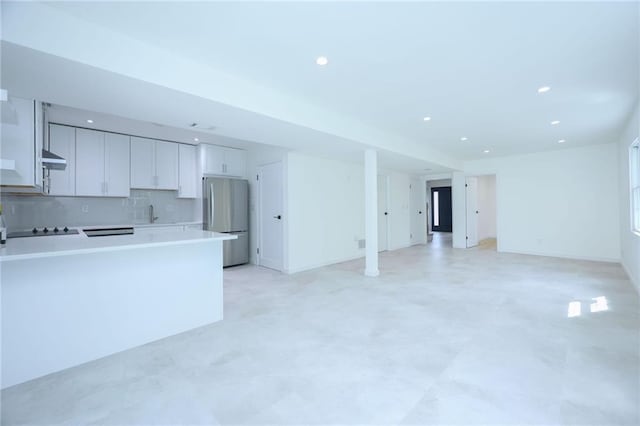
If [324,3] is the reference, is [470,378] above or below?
below

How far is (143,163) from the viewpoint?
5.21 metres

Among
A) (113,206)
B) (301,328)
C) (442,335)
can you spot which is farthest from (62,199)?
(442,335)

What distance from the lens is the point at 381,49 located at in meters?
2.26

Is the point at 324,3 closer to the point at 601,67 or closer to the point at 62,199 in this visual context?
the point at 601,67

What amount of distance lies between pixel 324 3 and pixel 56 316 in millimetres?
2881

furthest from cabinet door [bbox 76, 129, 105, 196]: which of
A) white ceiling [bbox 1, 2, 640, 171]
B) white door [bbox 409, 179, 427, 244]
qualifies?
white door [bbox 409, 179, 427, 244]

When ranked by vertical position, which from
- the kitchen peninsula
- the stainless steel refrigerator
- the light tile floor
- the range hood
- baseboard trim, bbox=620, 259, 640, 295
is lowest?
the light tile floor

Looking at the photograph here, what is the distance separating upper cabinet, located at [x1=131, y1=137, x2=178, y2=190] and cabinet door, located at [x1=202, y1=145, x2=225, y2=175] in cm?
59

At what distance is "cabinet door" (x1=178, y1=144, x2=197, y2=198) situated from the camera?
5648mm

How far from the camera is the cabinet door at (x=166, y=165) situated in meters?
5.37

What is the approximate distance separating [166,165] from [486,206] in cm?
954

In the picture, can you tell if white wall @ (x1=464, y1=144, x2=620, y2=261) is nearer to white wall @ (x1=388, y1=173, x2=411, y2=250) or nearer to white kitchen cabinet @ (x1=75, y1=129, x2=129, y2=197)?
white wall @ (x1=388, y1=173, x2=411, y2=250)

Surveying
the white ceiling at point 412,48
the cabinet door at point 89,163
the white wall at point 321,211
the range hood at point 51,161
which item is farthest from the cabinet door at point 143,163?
the white ceiling at point 412,48

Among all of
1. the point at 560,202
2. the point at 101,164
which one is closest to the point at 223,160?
the point at 101,164
